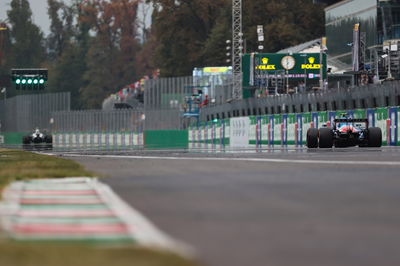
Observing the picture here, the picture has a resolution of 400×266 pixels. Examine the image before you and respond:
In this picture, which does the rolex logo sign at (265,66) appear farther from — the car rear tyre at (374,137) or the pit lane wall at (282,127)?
the car rear tyre at (374,137)

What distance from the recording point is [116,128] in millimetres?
135125

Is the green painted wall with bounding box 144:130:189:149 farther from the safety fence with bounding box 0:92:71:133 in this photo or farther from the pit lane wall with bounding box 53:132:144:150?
the safety fence with bounding box 0:92:71:133

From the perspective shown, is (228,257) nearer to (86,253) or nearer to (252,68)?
(86,253)

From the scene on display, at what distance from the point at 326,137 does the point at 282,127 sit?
21542 mm

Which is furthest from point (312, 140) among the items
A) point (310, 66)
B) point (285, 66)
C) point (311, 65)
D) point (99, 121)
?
point (99, 121)

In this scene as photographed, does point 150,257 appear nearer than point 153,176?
Yes

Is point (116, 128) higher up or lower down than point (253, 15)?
lower down

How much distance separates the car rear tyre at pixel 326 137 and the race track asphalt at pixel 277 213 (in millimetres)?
25990

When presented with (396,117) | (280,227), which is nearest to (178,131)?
(396,117)

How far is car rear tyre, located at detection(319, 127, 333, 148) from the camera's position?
52000 mm

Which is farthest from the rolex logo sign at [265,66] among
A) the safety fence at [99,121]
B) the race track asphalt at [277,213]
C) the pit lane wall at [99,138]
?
the race track asphalt at [277,213]

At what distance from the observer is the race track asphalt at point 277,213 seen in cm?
1010

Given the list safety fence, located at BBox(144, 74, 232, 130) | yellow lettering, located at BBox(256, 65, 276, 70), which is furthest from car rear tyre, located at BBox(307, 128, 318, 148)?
safety fence, located at BBox(144, 74, 232, 130)

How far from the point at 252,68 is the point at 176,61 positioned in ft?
224
